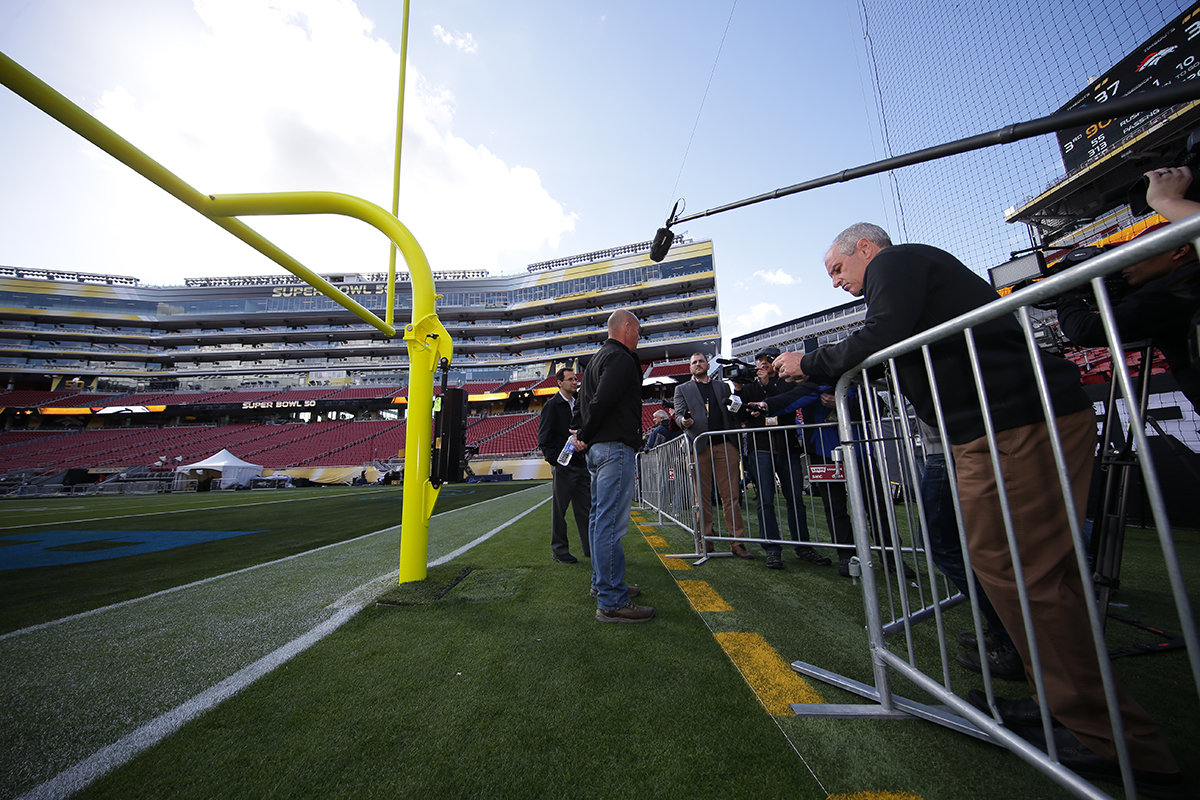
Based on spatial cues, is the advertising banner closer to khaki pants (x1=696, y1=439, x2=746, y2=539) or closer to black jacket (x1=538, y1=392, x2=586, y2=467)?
khaki pants (x1=696, y1=439, x2=746, y2=539)

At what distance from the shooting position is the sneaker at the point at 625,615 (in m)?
2.41

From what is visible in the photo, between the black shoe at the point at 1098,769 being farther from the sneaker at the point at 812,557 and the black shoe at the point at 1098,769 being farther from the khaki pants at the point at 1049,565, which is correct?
the sneaker at the point at 812,557

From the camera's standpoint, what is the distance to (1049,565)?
125 centimetres

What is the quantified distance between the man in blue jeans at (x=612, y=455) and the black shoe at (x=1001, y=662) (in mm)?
1450

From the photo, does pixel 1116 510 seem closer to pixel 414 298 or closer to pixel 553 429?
pixel 553 429

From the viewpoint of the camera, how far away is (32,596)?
3.01 meters

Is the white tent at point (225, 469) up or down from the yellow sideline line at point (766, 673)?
up

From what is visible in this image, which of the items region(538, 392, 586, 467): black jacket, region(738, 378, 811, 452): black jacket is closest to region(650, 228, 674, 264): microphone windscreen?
region(738, 378, 811, 452): black jacket

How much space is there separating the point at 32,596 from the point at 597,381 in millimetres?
4222

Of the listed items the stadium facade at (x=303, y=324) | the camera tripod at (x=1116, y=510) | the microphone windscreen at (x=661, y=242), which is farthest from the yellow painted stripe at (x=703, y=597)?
the stadium facade at (x=303, y=324)

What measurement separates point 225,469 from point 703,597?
27242 mm

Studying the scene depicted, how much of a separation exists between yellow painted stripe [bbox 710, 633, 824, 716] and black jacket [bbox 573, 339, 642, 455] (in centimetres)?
114

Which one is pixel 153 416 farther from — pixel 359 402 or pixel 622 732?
pixel 622 732

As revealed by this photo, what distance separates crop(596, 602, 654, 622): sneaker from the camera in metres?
2.41
